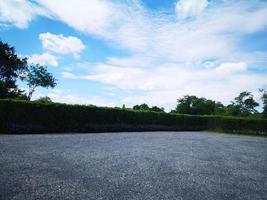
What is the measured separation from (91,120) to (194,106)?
219ft

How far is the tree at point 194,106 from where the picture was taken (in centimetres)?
8506

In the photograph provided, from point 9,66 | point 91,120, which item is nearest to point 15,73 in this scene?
point 9,66

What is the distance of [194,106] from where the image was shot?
3366 inches

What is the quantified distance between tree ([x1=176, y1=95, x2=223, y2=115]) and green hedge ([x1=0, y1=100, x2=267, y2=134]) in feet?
154

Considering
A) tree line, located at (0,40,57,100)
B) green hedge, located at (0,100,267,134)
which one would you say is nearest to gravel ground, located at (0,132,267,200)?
green hedge, located at (0,100,267,134)

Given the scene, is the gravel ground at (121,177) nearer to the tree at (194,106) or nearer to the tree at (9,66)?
the tree at (9,66)

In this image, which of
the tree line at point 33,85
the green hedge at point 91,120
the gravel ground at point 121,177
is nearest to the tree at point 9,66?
the tree line at point 33,85

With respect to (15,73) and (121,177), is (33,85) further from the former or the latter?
(121,177)

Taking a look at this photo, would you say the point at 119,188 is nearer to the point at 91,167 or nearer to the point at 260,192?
the point at 91,167

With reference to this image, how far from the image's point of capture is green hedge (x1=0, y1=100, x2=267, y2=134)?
58.3 ft

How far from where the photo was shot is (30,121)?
60.8ft

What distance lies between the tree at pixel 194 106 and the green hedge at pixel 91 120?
47052 mm

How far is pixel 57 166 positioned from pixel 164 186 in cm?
318

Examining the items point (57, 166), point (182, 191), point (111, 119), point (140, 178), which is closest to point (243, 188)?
point (182, 191)
